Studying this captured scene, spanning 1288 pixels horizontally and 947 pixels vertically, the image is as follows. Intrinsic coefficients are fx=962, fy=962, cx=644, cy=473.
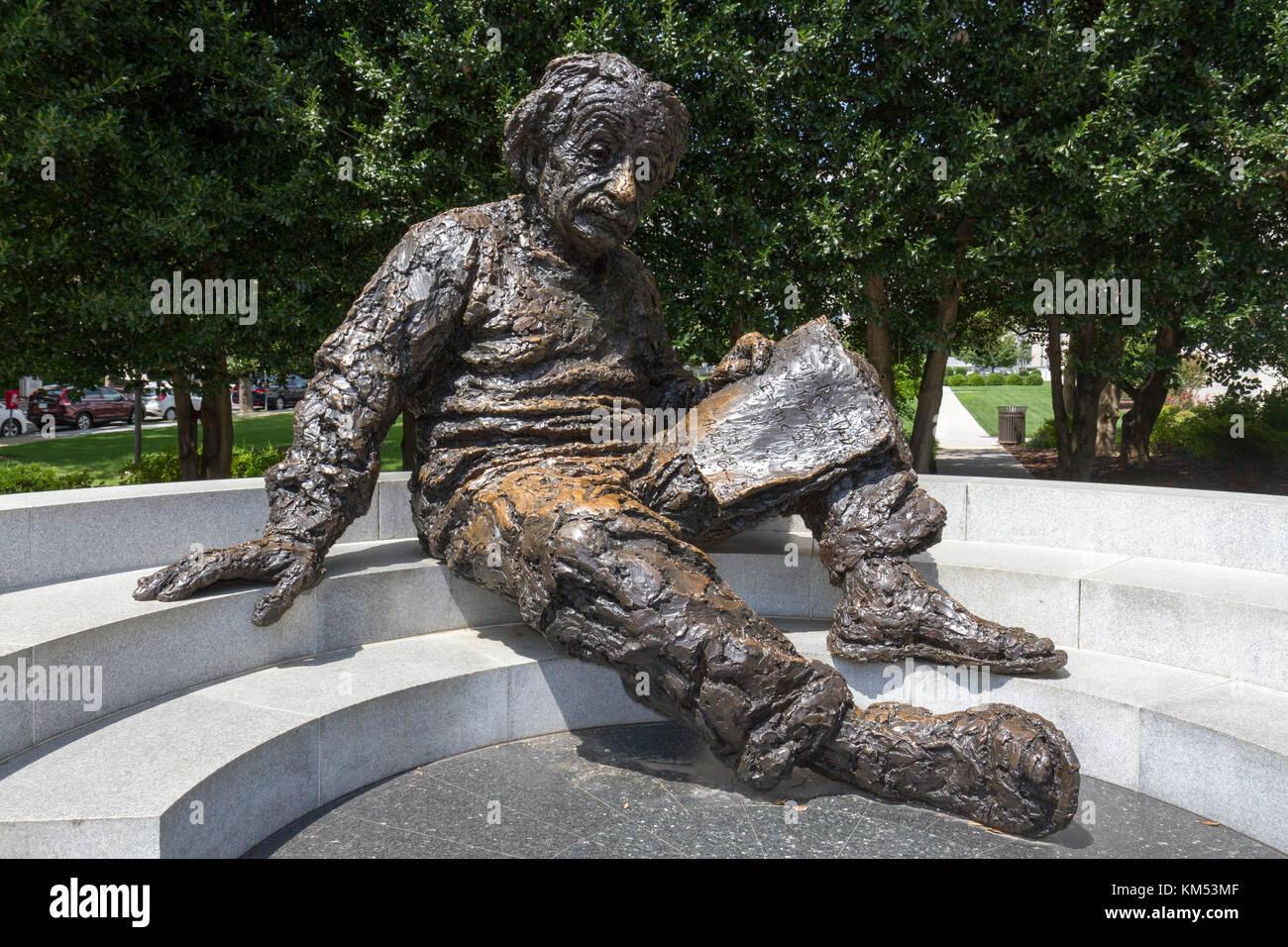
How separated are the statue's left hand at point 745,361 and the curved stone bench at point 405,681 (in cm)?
84

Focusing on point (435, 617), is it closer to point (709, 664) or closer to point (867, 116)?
point (709, 664)

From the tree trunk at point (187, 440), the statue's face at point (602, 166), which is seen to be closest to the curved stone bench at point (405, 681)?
the statue's face at point (602, 166)

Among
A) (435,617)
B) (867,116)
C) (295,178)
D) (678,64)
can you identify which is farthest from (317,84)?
(435,617)

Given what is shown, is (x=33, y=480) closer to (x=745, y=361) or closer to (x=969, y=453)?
(x=745, y=361)

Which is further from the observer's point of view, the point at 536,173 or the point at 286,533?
the point at 536,173

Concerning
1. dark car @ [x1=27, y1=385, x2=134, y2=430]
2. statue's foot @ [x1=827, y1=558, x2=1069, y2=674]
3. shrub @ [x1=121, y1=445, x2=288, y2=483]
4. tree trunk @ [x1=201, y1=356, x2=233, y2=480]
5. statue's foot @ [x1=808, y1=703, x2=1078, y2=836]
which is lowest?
statue's foot @ [x1=808, y1=703, x2=1078, y2=836]

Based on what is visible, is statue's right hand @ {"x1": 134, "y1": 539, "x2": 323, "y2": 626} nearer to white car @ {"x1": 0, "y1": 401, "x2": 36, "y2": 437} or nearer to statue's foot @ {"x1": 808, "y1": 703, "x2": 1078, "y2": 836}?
statue's foot @ {"x1": 808, "y1": 703, "x2": 1078, "y2": 836}

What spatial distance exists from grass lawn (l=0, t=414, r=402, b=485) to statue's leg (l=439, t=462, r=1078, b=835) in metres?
12.5

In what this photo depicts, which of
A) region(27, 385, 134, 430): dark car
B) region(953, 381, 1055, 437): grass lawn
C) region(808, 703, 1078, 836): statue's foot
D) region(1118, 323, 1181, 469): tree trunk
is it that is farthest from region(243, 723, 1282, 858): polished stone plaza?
region(27, 385, 134, 430): dark car

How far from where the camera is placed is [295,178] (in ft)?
23.4

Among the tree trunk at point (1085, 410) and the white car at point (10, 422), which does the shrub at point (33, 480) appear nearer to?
the tree trunk at point (1085, 410)

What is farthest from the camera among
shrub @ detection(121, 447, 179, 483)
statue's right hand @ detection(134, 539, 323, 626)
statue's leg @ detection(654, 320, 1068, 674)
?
shrub @ detection(121, 447, 179, 483)

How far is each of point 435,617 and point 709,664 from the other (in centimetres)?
173

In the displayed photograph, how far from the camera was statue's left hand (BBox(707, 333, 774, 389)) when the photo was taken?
4.11 m
